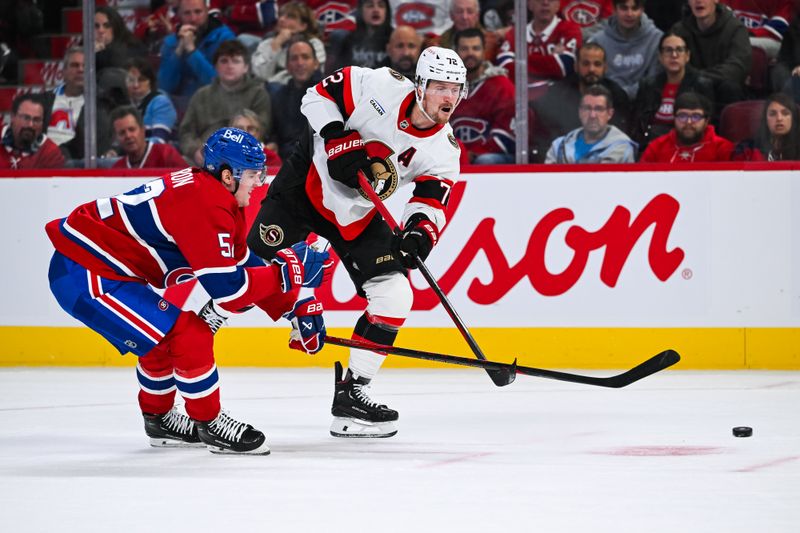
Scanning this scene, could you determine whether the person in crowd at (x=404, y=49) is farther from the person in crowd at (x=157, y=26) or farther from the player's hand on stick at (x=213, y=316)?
the player's hand on stick at (x=213, y=316)

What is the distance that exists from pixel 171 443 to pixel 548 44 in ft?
9.54

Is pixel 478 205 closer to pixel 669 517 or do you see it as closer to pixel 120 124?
pixel 120 124

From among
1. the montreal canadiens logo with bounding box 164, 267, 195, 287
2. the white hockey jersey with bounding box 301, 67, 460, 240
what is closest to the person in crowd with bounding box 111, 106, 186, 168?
the white hockey jersey with bounding box 301, 67, 460, 240

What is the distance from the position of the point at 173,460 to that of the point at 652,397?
2.08 m

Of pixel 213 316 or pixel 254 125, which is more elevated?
pixel 254 125

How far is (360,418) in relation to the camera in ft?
13.6

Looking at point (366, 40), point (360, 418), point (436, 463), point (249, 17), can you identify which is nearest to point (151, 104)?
point (249, 17)

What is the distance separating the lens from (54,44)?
6383 mm

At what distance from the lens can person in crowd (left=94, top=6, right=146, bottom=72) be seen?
248 inches

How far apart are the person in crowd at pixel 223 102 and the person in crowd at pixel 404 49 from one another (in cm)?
62

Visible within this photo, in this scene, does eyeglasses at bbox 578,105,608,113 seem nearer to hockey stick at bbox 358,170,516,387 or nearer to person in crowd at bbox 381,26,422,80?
person in crowd at bbox 381,26,422,80

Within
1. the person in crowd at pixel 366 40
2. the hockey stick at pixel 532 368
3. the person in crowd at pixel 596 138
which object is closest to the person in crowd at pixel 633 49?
the person in crowd at pixel 596 138

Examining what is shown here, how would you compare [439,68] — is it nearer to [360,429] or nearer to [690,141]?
[360,429]

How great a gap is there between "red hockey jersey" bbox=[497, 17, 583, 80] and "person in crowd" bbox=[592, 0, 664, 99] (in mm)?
166
